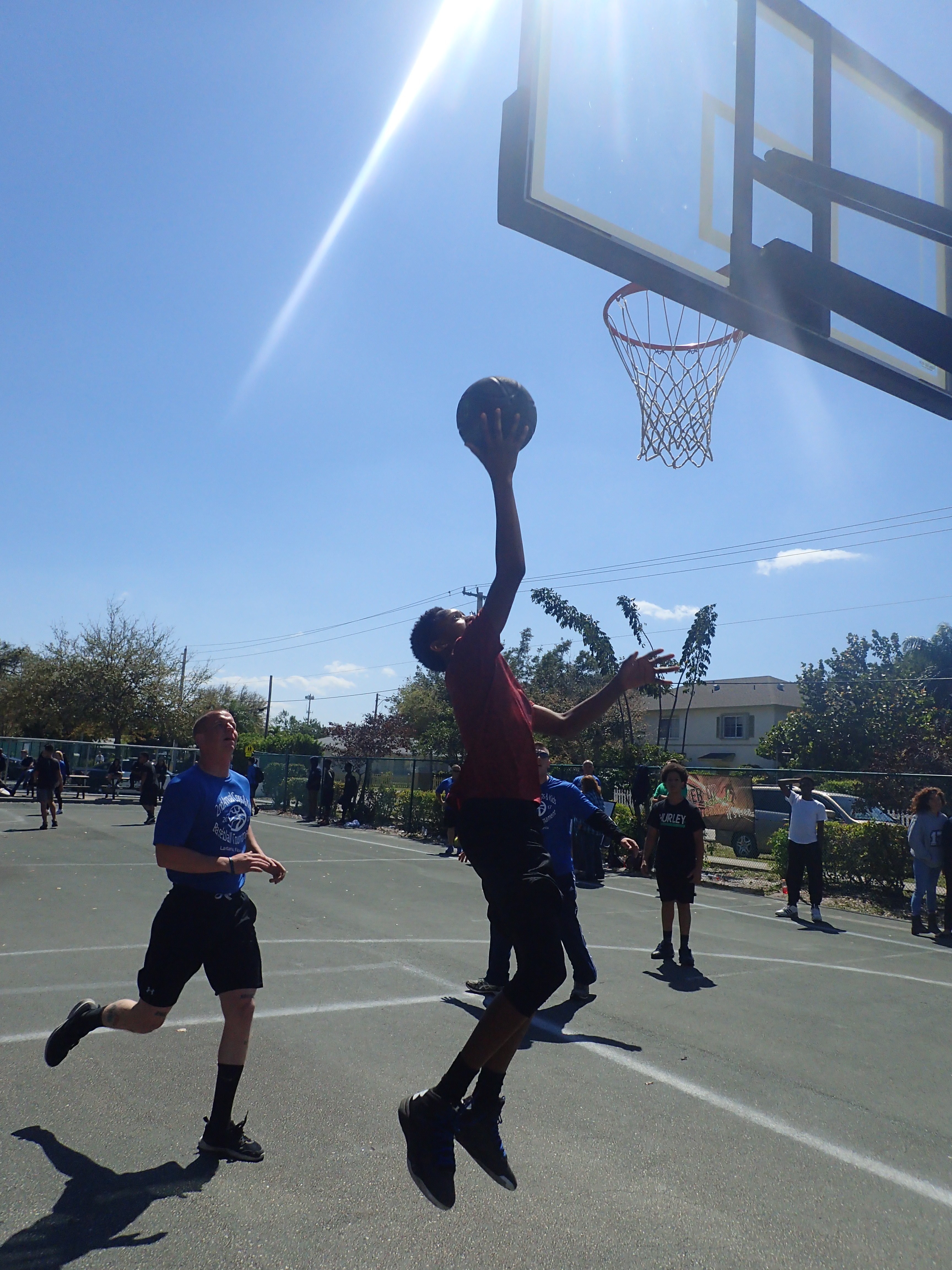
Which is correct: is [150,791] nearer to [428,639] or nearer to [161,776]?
[161,776]

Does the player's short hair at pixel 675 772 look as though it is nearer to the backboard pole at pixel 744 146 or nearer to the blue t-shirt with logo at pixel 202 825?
the backboard pole at pixel 744 146

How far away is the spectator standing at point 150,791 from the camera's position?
73.7 feet

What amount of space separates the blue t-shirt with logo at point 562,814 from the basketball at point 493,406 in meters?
4.80

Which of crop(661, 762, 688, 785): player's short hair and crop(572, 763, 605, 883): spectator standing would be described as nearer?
crop(661, 762, 688, 785): player's short hair

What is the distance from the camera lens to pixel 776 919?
12492 mm

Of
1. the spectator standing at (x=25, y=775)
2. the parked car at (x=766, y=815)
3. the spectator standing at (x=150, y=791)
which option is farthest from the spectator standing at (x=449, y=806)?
the spectator standing at (x=25, y=775)

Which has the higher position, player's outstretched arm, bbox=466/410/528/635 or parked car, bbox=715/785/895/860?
player's outstretched arm, bbox=466/410/528/635

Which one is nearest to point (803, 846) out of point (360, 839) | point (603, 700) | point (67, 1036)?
point (603, 700)

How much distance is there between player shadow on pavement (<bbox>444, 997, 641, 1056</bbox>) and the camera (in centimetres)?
588

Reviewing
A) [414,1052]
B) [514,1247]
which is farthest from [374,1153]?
[414,1052]

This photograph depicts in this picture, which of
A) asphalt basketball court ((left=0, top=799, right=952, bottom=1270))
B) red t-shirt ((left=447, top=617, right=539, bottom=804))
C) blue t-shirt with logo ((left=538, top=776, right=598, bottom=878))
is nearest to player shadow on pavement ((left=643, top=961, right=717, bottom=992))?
asphalt basketball court ((left=0, top=799, right=952, bottom=1270))

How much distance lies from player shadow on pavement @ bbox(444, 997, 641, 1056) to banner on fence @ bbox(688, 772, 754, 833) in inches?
516

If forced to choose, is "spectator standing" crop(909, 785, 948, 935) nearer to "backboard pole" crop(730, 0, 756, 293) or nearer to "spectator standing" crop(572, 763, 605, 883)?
"spectator standing" crop(572, 763, 605, 883)

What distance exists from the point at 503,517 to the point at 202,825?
82.8 inches
